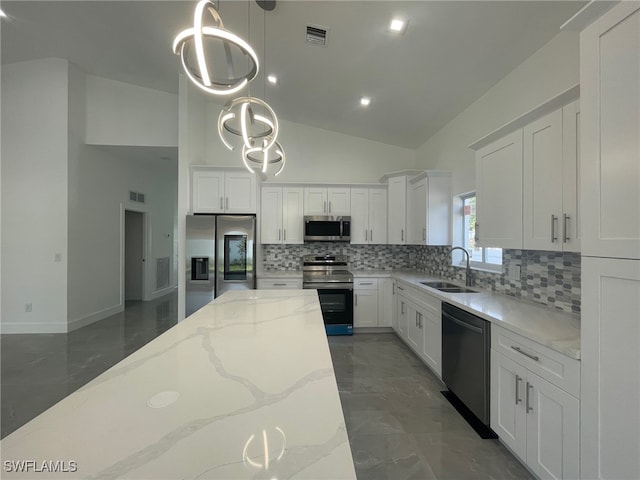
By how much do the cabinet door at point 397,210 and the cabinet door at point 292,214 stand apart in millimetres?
1398

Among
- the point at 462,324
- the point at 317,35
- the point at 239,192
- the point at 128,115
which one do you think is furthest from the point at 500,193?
the point at 128,115

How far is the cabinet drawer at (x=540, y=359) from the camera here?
1.33 metres

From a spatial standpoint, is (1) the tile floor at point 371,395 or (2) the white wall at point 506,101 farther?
(2) the white wall at point 506,101

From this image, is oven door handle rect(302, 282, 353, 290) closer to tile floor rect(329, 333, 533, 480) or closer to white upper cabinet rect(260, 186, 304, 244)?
white upper cabinet rect(260, 186, 304, 244)

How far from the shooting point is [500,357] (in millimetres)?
1810

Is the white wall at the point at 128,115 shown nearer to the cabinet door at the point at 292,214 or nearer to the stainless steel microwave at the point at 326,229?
the cabinet door at the point at 292,214

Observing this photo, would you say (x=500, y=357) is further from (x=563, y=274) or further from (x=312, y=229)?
(x=312, y=229)

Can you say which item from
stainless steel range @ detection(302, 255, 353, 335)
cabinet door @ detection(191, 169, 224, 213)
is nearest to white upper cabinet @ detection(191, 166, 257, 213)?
cabinet door @ detection(191, 169, 224, 213)

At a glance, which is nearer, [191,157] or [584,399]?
[584,399]

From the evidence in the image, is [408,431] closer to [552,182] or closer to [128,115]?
[552,182]

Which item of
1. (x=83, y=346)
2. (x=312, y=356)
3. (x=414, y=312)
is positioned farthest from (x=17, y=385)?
(x=414, y=312)

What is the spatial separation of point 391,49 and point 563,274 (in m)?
2.33

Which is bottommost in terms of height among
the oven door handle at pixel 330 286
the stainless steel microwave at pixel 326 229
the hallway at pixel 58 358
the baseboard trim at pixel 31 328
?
the hallway at pixel 58 358

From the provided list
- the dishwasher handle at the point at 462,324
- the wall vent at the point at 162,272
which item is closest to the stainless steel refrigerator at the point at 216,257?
the dishwasher handle at the point at 462,324
